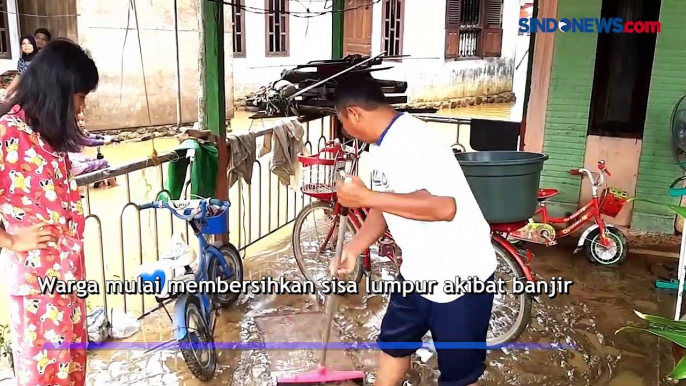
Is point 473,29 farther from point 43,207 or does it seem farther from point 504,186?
point 43,207

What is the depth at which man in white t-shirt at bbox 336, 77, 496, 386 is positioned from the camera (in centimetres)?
219

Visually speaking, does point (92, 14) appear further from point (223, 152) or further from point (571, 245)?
point (571, 245)

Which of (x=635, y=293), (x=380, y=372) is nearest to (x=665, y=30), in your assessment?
(x=635, y=293)

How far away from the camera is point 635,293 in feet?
15.1

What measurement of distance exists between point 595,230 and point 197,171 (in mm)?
3355

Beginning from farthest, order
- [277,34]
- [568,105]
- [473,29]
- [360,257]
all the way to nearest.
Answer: [473,29]
[277,34]
[568,105]
[360,257]

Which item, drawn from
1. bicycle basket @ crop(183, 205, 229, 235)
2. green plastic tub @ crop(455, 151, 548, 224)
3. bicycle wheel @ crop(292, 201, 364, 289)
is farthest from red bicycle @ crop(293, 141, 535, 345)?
bicycle basket @ crop(183, 205, 229, 235)

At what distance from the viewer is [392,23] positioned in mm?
17141

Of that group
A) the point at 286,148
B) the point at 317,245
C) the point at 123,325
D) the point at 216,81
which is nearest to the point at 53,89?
the point at 123,325

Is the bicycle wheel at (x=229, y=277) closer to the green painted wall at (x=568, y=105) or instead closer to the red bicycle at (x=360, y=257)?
the red bicycle at (x=360, y=257)

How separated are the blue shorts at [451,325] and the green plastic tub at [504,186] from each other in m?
1.14

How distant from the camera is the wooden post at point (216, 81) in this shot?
169 inches

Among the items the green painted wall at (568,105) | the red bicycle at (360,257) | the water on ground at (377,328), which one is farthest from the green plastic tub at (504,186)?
the green painted wall at (568,105)

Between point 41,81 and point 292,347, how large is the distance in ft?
7.32
